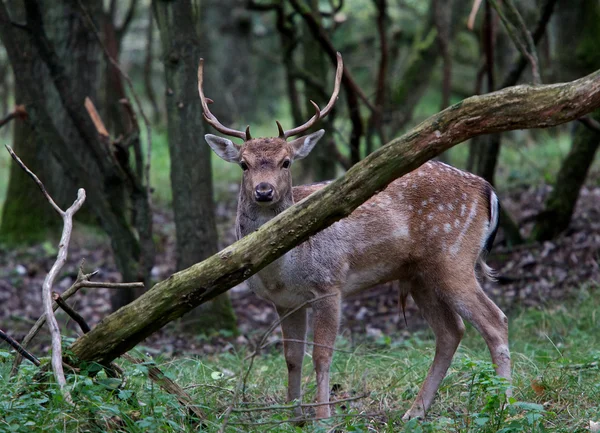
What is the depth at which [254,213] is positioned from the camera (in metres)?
5.52

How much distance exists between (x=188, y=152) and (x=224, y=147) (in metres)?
1.42

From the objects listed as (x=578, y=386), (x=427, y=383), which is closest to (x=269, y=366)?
(x=427, y=383)

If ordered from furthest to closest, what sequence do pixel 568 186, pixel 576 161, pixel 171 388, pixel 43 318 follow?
pixel 568 186 < pixel 576 161 < pixel 171 388 < pixel 43 318

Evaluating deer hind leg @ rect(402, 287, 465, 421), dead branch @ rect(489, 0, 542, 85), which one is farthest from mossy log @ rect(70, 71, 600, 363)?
dead branch @ rect(489, 0, 542, 85)

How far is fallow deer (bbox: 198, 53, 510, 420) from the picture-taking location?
5.34 m

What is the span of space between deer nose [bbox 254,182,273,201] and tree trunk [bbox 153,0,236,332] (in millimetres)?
2005

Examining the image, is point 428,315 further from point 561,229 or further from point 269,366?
point 561,229

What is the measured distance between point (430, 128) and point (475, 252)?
1.91 m

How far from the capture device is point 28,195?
10.6 meters

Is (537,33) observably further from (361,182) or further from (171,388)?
(171,388)

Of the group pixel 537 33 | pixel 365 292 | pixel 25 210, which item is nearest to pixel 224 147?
pixel 365 292

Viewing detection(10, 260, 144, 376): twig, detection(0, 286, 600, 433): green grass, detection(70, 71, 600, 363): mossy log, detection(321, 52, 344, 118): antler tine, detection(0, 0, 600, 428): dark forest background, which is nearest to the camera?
detection(0, 286, 600, 433): green grass

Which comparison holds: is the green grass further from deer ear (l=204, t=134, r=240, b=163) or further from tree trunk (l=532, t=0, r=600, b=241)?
tree trunk (l=532, t=0, r=600, b=241)

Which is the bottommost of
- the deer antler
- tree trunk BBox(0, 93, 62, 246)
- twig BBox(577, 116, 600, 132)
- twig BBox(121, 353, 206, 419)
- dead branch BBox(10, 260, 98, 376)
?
tree trunk BBox(0, 93, 62, 246)
